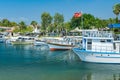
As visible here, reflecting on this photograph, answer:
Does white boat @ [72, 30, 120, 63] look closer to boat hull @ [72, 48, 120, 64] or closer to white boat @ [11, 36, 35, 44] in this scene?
boat hull @ [72, 48, 120, 64]

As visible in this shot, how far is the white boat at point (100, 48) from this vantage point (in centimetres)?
5366

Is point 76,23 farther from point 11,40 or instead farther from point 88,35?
point 88,35

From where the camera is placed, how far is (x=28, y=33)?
16700cm

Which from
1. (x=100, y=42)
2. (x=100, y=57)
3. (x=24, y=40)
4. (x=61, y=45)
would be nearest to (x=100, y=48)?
(x=100, y=42)

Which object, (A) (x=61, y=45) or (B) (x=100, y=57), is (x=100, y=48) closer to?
(B) (x=100, y=57)

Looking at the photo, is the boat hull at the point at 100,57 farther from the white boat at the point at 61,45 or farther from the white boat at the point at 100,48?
the white boat at the point at 61,45

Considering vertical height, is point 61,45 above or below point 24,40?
below

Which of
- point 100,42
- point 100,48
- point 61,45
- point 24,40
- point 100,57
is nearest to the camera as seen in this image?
point 100,57

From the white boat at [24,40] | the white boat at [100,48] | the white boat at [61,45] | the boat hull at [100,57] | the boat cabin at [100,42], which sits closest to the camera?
the boat hull at [100,57]

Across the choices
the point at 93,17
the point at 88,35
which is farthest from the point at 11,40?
the point at 88,35

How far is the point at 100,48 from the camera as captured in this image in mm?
55000

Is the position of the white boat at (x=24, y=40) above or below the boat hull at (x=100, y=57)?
above

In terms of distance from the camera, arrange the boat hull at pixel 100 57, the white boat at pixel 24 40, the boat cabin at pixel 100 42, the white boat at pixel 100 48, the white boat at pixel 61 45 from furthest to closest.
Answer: the white boat at pixel 24 40 → the white boat at pixel 61 45 → the boat cabin at pixel 100 42 → the white boat at pixel 100 48 → the boat hull at pixel 100 57

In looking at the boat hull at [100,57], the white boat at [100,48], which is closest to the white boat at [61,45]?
the white boat at [100,48]
